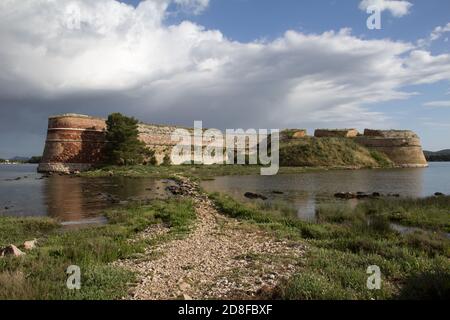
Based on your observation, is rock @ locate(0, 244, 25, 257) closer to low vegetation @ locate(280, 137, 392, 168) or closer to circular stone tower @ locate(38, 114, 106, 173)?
circular stone tower @ locate(38, 114, 106, 173)

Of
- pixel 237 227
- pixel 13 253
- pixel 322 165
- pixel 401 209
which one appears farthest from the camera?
pixel 322 165

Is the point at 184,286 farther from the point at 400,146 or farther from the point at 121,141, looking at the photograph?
the point at 400,146

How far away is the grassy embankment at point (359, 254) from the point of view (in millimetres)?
6324

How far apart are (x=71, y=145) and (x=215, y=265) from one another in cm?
4794

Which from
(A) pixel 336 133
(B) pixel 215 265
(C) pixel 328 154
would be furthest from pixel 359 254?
(A) pixel 336 133

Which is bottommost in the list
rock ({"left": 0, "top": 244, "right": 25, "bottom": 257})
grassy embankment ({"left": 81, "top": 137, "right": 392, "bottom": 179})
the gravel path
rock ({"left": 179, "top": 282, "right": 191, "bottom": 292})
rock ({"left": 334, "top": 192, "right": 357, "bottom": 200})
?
rock ({"left": 334, "top": 192, "right": 357, "bottom": 200})

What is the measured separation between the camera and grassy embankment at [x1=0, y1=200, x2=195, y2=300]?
6172 millimetres

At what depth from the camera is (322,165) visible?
63.9m

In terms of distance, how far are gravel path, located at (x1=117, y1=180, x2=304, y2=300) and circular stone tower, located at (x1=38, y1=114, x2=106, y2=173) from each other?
42.6 meters

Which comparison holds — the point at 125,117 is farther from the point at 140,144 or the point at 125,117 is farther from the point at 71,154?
the point at 71,154

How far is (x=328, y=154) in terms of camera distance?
66.0 m

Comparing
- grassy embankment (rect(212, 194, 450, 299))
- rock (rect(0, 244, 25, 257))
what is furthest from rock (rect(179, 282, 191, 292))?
rock (rect(0, 244, 25, 257))

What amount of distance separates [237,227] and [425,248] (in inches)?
237
